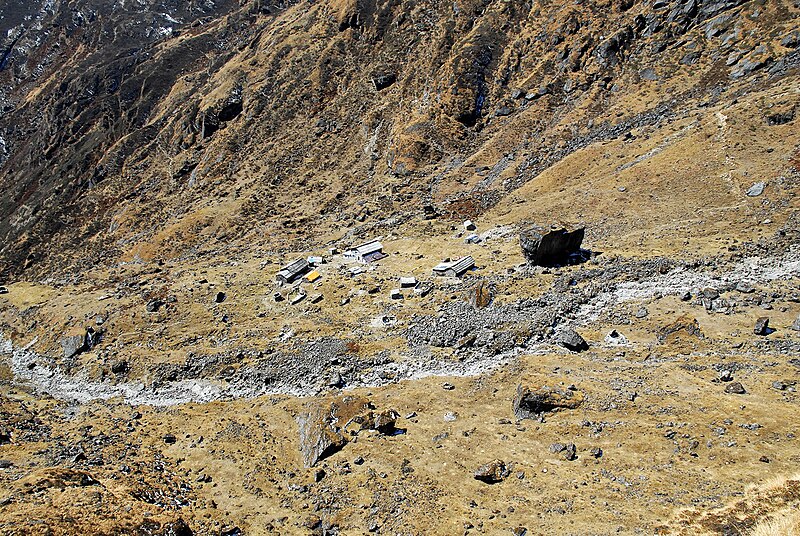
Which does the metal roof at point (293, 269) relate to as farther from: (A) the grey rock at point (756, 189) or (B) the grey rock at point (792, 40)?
(B) the grey rock at point (792, 40)

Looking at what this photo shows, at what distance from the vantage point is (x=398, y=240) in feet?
177

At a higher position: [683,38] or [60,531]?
[683,38]

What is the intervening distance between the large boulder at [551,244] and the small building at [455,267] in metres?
5.16

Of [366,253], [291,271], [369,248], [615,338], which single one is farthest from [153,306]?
[615,338]

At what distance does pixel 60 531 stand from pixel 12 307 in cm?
5290

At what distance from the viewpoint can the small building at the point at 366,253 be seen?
5016cm

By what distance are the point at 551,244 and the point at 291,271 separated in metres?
25.0

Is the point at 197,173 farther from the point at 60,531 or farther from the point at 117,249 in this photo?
the point at 60,531

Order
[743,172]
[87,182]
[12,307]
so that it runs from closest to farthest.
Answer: [743,172] < [12,307] < [87,182]

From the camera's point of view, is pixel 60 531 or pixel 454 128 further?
pixel 454 128

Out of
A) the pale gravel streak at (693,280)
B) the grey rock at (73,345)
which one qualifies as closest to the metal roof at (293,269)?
the grey rock at (73,345)

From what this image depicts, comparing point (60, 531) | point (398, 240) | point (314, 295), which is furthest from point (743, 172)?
point (60, 531)

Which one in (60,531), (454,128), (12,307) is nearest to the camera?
(60,531)

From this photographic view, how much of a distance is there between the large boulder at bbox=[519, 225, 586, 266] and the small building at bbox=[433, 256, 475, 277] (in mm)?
5163
